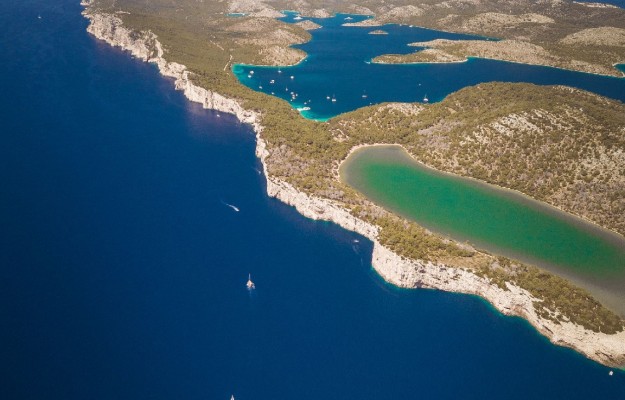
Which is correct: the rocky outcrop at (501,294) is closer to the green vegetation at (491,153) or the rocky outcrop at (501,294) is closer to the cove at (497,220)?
the green vegetation at (491,153)

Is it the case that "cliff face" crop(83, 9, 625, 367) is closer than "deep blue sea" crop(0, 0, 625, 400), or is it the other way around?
"deep blue sea" crop(0, 0, 625, 400)

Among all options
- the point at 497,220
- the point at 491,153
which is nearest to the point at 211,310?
the point at 497,220

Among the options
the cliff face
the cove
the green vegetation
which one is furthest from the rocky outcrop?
the cove

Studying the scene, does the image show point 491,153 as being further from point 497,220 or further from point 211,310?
point 211,310

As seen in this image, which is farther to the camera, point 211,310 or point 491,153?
point 491,153

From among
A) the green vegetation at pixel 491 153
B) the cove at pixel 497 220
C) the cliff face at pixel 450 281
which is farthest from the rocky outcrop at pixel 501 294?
the cove at pixel 497 220

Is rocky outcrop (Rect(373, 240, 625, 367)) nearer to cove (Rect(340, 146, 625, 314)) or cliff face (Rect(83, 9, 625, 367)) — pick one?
cliff face (Rect(83, 9, 625, 367))
